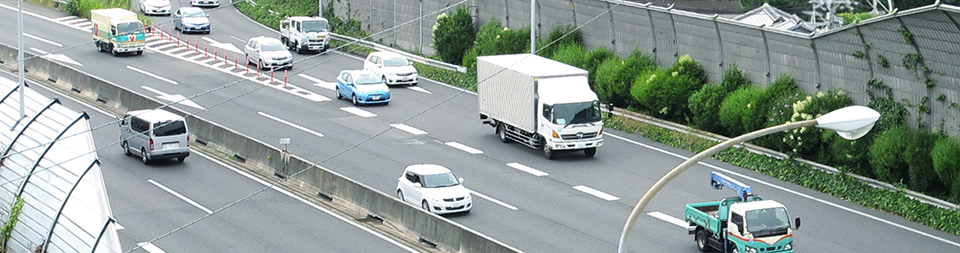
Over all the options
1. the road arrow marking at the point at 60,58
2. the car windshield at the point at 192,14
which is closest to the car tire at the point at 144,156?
the road arrow marking at the point at 60,58

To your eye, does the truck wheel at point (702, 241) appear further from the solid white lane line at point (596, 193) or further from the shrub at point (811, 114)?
the shrub at point (811, 114)

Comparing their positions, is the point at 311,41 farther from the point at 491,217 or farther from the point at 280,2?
the point at 491,217

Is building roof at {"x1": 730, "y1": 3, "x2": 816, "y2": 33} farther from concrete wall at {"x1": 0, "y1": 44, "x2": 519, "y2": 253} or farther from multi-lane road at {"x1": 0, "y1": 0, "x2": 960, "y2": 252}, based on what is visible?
concrete wall at {"x1": 0, "y1": 44, "x2": 519, "y2": 253}

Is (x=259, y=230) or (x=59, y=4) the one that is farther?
(x=59, y=4)

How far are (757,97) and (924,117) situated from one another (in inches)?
233

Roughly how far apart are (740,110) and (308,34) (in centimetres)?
2777

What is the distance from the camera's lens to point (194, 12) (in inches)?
2591

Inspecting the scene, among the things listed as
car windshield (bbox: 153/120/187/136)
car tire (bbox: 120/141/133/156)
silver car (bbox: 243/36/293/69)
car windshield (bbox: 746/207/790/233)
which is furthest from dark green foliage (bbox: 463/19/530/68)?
car windshield (bbox: 746/207/790/233)

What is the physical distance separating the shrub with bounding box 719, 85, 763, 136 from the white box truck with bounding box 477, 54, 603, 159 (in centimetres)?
425

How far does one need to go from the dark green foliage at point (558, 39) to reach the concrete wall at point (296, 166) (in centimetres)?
1565

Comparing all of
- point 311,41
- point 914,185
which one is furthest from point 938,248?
point 311,41

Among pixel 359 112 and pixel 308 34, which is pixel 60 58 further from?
pixel 359 112

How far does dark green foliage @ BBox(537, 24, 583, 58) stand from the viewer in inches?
1902

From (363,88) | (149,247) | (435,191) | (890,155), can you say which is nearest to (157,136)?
(149,247)
